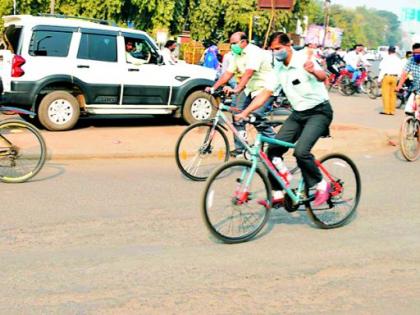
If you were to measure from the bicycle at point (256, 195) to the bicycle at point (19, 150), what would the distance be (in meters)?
2.94

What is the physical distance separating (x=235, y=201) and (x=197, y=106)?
702 cm

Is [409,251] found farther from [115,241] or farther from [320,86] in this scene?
[115,241]

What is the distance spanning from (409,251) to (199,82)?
23.8 feet

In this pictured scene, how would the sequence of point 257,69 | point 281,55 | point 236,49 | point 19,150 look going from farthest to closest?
1. point 236,49
2. point 257,69
3. point 19,150
4. point 281,55

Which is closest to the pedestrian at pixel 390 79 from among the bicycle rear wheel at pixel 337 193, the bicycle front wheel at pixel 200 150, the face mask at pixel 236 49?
the face mask at pixel 236 49

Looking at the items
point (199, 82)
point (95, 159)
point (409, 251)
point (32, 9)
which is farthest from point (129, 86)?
point (32, 9)

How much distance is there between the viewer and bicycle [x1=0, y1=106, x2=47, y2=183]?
7.01 m

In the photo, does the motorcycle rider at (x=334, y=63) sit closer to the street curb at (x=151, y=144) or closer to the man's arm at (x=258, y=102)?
the street curb at (x=151, y=144)

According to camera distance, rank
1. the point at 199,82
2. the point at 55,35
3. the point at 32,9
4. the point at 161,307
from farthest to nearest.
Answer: the point at 32,9 < the point at 199,82 < the point at 55,35 < the point at 161,307

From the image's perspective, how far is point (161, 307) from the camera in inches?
152

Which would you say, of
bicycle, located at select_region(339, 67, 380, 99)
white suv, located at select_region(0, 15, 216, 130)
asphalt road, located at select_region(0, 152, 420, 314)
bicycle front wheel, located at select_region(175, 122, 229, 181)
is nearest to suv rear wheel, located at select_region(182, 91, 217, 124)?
white suv, located at select_region(0, 15, 216, 130)

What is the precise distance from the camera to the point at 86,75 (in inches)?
430

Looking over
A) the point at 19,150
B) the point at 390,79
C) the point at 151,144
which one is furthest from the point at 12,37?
the point at 390,79

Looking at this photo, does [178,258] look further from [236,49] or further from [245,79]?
[236,49]
